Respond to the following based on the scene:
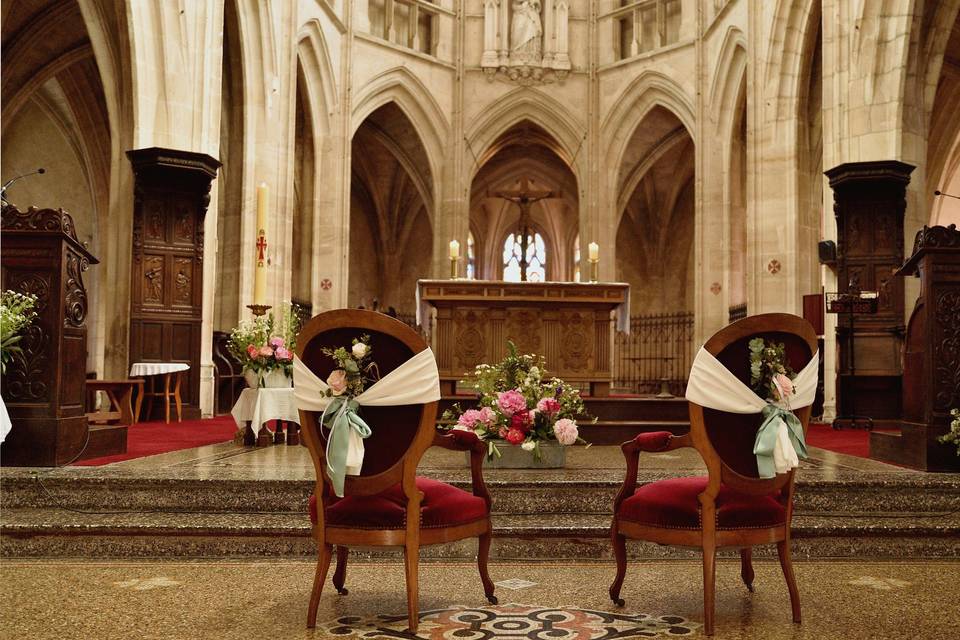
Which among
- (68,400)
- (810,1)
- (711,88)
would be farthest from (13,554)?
(711,88)

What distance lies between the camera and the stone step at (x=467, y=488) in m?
4.97

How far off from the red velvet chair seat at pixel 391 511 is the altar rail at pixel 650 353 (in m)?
A: 16.9

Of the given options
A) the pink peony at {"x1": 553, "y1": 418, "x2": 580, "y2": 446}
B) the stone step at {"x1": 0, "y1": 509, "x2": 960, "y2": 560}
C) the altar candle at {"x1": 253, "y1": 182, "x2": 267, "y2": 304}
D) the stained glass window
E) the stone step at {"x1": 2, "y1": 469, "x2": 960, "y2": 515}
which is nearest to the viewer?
the stone step at {"x1": 0, "y1": 509, "x2": 960, "y2": 560}

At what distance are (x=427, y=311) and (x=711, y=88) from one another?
360 inches

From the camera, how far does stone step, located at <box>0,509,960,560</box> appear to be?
4484 millimetres

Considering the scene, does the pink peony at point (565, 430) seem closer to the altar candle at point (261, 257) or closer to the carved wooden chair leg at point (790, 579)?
the carved wooden chair leg at point (790, 579)

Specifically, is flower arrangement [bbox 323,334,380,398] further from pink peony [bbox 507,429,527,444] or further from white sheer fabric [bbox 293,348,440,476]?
pink peony [bbox 507,429,527,444]

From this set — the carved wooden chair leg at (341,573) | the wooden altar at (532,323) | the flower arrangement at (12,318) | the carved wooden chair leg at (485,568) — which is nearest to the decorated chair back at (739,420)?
the carved wooden chair leg at (485,568)

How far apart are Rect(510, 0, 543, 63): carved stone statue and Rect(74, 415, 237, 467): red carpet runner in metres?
11.0

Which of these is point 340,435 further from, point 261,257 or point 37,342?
point 261,257

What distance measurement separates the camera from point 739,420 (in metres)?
3.42

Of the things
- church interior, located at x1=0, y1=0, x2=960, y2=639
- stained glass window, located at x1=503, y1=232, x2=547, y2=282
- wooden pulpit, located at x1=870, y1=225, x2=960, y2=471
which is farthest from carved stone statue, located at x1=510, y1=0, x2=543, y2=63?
wooden pulpit, located at x1=870, y1=225, x2=960, y2=471

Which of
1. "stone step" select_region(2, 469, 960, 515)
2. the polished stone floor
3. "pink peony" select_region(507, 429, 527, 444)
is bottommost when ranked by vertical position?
the polished stone floor

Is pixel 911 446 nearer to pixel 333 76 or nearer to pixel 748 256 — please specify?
pixel 748 256
